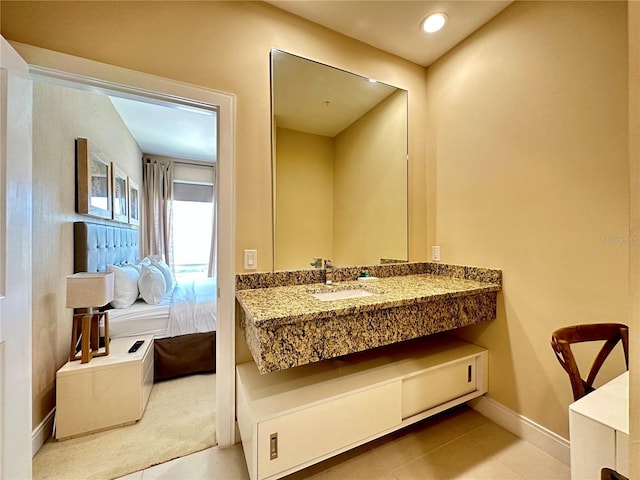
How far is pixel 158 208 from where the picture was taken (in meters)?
4.74

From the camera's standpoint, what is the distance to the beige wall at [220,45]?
1.30m

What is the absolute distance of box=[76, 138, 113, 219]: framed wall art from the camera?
215cm

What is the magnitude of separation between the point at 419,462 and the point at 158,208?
5030 millimetres

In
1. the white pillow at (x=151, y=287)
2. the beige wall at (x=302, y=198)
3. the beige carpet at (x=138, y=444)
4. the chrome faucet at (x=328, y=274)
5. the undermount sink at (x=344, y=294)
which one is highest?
the beige wall at (x=302, y=198)

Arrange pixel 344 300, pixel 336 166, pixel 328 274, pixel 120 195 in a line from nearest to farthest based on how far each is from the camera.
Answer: pixel 344 300 < pixel 328 274 < pixel 336 166 < pixel 120 195

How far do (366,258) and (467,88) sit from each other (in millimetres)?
1437

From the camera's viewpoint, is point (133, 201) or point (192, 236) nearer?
point (133, 201)

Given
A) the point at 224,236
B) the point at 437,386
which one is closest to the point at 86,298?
the point at 224,236

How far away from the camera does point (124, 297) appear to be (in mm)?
2521

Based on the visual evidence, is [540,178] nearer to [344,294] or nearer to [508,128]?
[508,128]

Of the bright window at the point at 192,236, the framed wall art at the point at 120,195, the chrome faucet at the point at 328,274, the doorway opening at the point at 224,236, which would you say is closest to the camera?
the doorway opening at the point at 224,236

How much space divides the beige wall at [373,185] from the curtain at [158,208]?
3971 millimetres

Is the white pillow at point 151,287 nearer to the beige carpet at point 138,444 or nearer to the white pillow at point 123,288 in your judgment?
the white pillow at point 123,288

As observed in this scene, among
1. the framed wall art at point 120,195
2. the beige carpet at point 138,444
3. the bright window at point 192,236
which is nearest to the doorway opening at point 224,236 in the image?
the beige carpet at point 138,444
